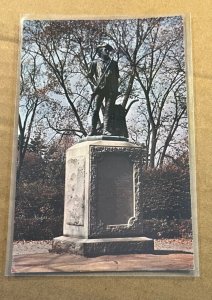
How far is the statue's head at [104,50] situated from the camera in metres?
5.08

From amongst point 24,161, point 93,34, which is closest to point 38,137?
point 24,161

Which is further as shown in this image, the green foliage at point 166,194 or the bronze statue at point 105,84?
A: the bronze statue at point 105,84

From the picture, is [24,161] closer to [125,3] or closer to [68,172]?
[68,172]

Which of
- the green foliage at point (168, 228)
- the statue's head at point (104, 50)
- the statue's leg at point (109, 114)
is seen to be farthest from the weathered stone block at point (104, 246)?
the statue's head at point (104, 50)

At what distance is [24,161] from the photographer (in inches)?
189

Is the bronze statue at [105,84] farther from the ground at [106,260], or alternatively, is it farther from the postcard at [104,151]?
the ground at [106,260]

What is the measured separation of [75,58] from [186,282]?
9.75 feet

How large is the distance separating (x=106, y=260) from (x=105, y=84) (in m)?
2.09

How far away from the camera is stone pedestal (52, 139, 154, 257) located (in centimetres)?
449

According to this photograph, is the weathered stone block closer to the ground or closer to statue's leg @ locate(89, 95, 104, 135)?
the ground

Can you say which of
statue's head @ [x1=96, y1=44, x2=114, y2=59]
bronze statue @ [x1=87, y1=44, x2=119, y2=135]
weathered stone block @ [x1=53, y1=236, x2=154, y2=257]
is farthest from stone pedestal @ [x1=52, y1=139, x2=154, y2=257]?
statue's head @ [x1=96, y1=44, x2=114, y2=59]

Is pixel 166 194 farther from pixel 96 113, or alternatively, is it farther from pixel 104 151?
pixel 96 113

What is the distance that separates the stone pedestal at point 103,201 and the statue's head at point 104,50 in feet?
3.68

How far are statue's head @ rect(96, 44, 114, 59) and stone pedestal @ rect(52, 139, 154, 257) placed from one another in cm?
112
